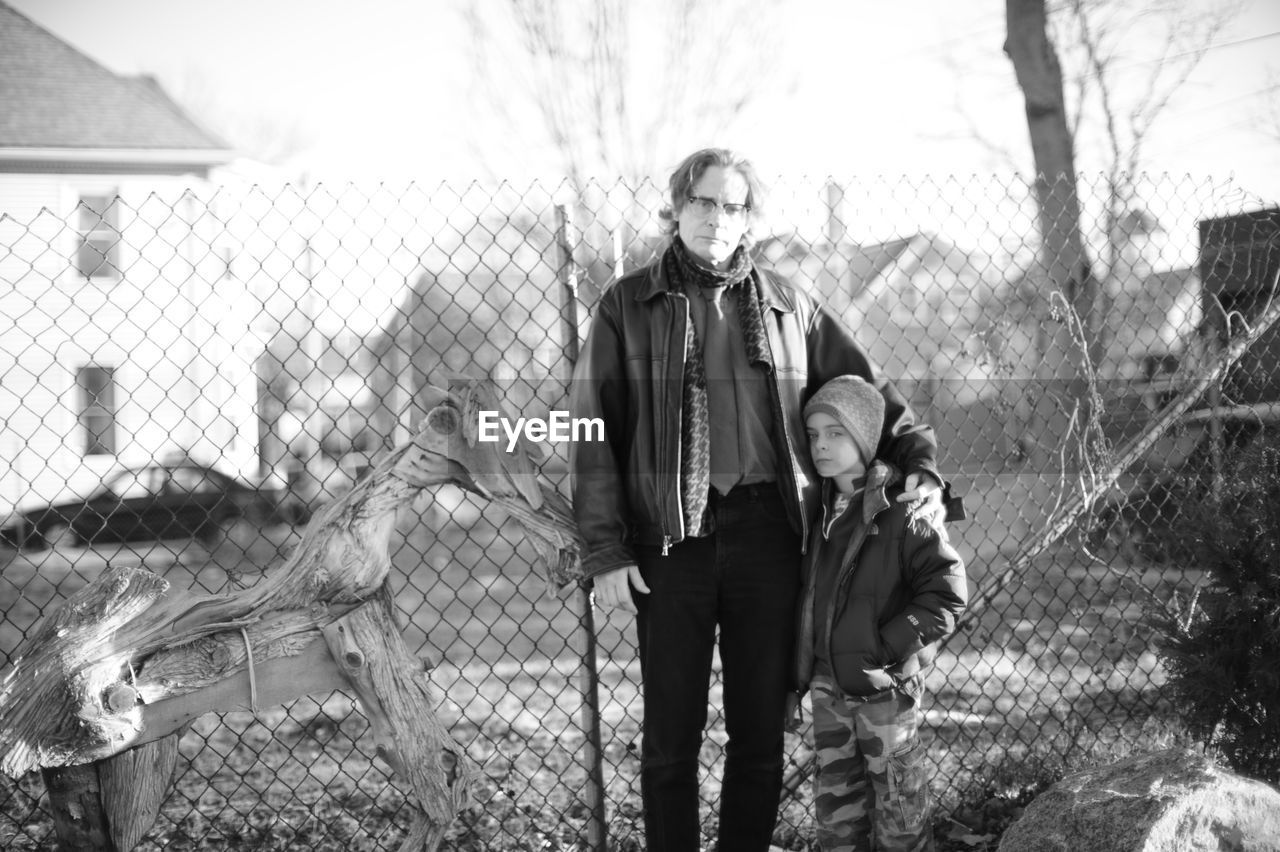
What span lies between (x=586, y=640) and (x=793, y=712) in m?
0.67

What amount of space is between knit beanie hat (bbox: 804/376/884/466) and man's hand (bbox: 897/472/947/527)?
147 millimetres

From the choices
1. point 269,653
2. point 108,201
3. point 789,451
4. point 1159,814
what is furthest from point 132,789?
point 108,201

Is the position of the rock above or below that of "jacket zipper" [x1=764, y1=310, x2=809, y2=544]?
below

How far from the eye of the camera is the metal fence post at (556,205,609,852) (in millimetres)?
3078

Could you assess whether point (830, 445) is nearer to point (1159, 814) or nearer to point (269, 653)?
point (1159, 814)

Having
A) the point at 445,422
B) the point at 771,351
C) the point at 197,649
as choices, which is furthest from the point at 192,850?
the point at 771,351

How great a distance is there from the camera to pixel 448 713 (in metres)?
5.65

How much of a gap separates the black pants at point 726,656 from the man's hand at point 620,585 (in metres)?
0.05

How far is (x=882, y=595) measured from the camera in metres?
2.76

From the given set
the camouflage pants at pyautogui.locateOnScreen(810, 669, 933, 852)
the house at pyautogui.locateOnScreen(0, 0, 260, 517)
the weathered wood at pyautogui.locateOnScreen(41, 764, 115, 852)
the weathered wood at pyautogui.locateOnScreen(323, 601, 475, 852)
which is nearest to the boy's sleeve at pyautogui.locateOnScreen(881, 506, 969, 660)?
the camouflage pants at pyautogui.locateOnScreen(810, 669, 933, 852)

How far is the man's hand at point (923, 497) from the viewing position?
9.11ft

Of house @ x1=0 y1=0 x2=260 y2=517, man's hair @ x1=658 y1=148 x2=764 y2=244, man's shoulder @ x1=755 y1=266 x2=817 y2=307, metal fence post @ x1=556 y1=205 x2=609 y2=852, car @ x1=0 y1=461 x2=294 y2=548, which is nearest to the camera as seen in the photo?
man's hair @ x1=658 y1=148 x2=764 y2=244

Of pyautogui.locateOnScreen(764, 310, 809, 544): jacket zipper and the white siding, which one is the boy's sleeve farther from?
the white siding

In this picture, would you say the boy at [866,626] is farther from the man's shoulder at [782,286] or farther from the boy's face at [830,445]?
the man's shoulder at [782,286]
